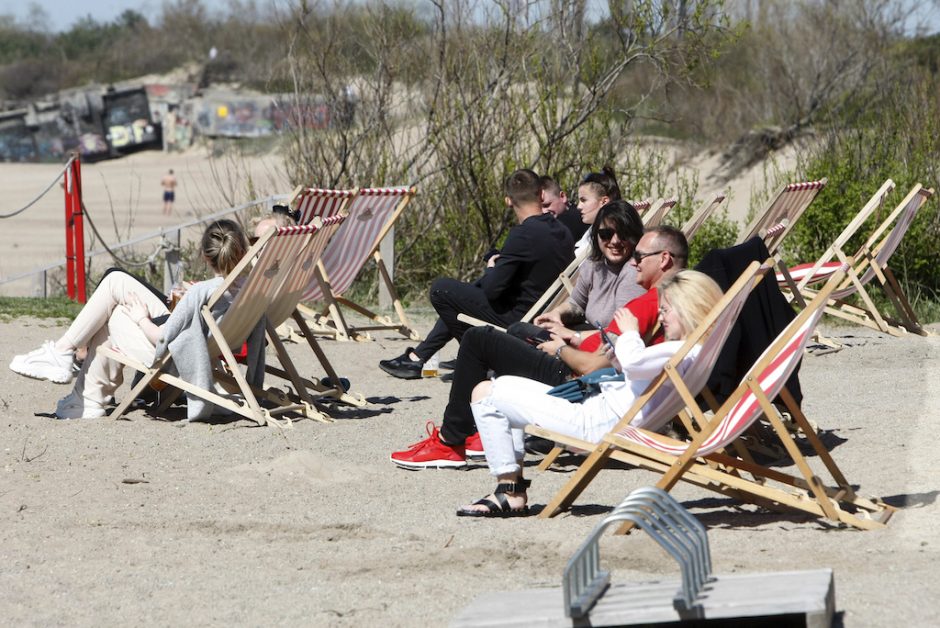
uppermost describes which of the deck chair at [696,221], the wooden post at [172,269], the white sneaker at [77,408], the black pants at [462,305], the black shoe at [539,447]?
the deck chair at [696,221]

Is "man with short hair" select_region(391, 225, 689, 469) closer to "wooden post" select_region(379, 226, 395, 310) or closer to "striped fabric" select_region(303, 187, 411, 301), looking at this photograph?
"striped fabric" select_region(303, 187, 411, 301)

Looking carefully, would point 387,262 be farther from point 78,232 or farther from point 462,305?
point 462,305

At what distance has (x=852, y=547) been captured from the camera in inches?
146

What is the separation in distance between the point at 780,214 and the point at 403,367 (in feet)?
9.42

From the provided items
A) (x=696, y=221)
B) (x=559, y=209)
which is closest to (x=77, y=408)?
(x=559, y=209)

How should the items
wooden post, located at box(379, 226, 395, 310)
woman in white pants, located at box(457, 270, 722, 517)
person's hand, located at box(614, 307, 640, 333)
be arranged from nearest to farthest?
woman in white pants, located at box(457, 270, 722, 517), person's hand, located at box(614, 307, 640, 333), wooden post, located at box(379, 226, 395, 310)

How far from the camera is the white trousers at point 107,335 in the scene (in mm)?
5934

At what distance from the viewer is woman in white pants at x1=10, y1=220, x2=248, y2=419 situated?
A: 5.91 metres

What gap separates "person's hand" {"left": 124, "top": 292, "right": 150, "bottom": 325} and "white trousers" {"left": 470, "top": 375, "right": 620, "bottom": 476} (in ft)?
7.15

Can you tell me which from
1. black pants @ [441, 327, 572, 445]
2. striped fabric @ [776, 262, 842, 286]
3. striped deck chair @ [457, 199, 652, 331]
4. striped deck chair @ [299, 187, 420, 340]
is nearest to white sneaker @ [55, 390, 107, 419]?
striped deck chair @ [457, 199, 652, 331]

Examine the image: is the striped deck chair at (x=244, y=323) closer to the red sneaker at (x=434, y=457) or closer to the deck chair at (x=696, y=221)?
the red sneaker at (x=434, y=457)

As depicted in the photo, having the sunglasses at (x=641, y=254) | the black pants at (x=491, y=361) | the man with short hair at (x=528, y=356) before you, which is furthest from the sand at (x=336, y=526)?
the sunglasses at (x=641, y=254)

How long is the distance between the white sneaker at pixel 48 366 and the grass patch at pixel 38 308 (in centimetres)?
257

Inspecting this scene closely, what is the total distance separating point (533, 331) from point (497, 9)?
6.10 metres
